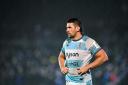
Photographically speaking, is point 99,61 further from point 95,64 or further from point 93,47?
point 93,47

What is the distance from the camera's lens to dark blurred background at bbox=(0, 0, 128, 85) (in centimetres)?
830

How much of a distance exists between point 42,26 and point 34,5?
A: 0.51 meters

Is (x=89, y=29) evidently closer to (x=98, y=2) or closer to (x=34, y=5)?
(x=98, y=2)

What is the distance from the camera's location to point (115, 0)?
8.29 m

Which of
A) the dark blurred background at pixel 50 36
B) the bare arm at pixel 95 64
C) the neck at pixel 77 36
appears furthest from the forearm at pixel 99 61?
the dark blurred background at pixel 50 36

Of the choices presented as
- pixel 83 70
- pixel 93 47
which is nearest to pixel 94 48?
pixel 93 47

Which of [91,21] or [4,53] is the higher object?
[91,21]

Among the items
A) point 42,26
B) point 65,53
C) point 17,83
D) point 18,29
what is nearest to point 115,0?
point 42,26

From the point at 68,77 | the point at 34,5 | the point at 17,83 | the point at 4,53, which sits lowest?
the point at 17,83

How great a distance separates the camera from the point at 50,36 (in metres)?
8.50

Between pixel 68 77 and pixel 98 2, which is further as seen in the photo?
pixel 98 2

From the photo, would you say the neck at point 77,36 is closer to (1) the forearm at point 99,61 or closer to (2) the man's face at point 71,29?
(2) the man's face at point 71,29

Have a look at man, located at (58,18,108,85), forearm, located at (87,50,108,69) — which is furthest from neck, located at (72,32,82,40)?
forearm, located at (87,50,108,69)

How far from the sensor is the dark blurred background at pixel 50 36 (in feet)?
27.2
